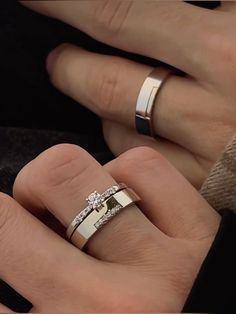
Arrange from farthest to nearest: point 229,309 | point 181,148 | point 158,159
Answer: point 181,148, point 158,159, point 229,309

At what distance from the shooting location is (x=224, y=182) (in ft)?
2.28

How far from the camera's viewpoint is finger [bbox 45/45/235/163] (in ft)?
2.55

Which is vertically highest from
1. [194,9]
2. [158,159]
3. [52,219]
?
[194,9]

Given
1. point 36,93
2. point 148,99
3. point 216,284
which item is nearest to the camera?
point 216,284

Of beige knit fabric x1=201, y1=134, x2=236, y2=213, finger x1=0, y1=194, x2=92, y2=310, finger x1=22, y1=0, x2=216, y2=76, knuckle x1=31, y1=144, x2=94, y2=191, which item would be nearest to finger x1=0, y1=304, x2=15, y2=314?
finger x1=0, y1=194, x2=92, y2=310

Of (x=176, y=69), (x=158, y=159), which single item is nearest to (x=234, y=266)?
(x=158, y=159)

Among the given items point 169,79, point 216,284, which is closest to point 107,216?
point 216,284

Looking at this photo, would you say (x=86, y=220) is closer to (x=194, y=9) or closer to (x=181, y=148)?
(x=181, y=148)

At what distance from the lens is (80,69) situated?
880mm

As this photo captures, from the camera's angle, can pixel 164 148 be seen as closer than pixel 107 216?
No

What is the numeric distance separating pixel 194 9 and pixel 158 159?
231mm

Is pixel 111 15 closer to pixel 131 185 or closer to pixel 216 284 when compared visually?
pixel 131 185

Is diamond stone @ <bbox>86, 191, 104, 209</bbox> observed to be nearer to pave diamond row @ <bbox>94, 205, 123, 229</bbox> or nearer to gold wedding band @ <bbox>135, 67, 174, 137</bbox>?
pave diamond row @ <bbox>94, 205, 123, 229</bbox>

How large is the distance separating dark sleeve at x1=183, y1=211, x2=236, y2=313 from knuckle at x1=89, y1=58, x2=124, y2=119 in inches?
11.0
